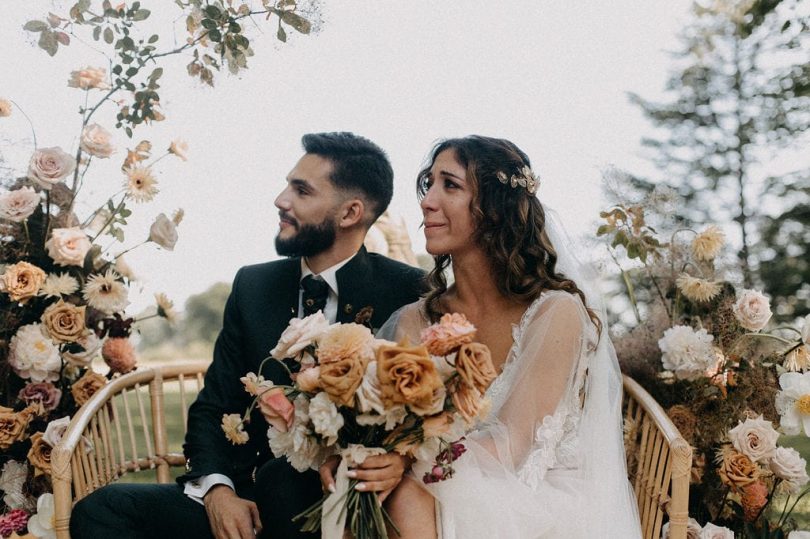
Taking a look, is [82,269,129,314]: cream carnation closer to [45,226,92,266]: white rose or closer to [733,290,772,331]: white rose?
[45,226,92,266]: white rose

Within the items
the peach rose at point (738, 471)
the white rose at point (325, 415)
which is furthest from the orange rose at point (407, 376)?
the peach rose at point (738, 471)

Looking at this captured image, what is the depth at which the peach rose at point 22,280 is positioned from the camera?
3230 mm

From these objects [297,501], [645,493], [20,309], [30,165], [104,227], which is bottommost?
[645,493]

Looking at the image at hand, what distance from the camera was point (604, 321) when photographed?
2.91 metres

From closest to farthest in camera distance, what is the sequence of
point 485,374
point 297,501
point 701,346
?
1. point 485,374
2. point 297,501
3. point 701,346

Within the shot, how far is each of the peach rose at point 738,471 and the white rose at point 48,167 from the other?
2.69m

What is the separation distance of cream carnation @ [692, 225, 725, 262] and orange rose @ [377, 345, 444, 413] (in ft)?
5.65

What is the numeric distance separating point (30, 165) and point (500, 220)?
5.85 ft

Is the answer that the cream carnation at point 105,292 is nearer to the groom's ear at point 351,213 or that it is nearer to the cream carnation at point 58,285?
the cream carnation at point 58,285

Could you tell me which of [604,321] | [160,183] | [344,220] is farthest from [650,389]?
[160,183]

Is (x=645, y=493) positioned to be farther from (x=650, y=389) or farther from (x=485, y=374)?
(x=485, y=374)

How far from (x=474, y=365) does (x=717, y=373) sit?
155cm

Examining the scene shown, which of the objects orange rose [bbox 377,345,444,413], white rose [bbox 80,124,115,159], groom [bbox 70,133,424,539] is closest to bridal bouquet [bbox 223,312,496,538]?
orange rose [bbox 377,345,444,413]

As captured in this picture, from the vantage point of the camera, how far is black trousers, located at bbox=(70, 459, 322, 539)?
7.96ft
